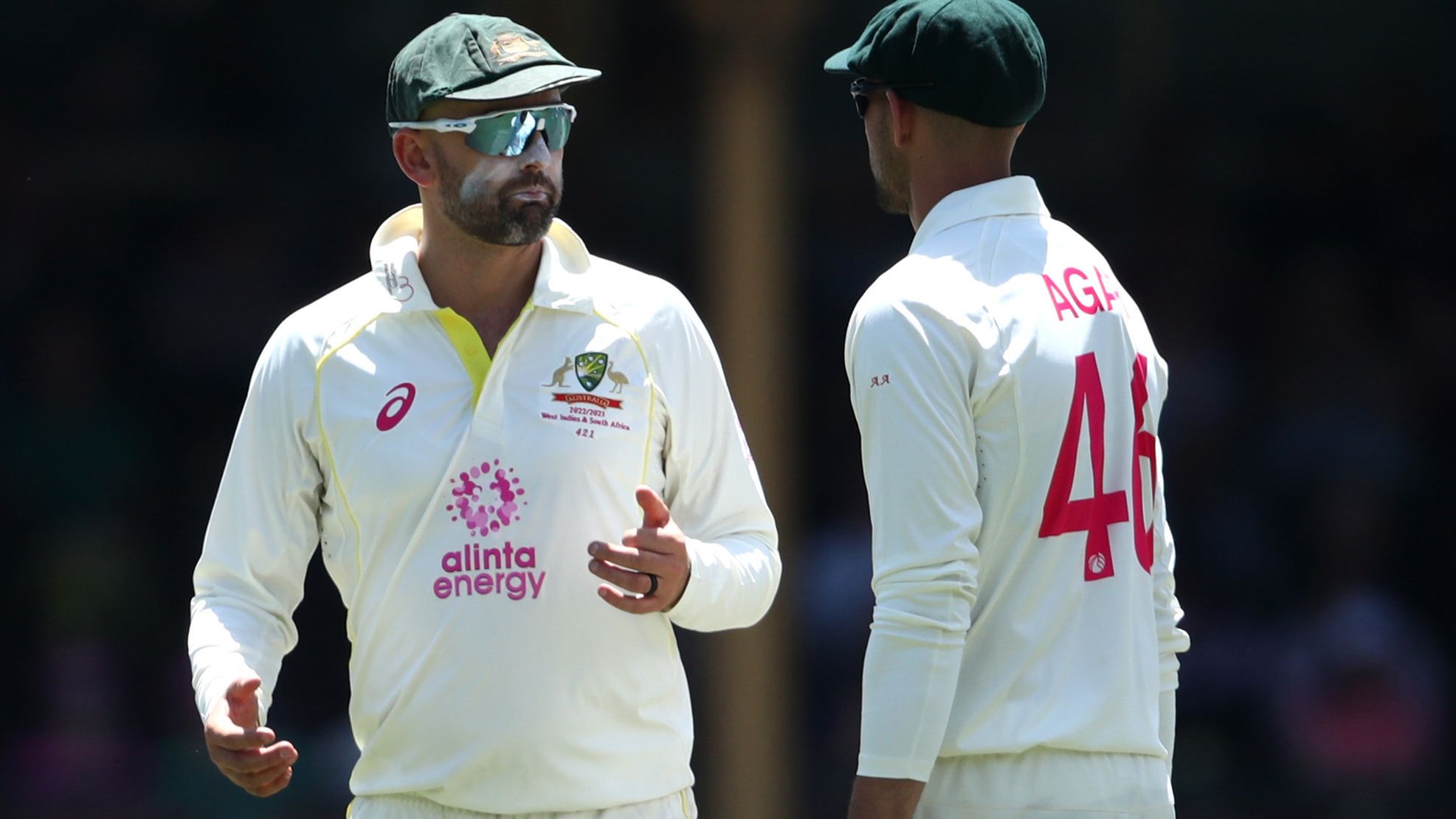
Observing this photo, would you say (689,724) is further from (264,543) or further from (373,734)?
(264,543)

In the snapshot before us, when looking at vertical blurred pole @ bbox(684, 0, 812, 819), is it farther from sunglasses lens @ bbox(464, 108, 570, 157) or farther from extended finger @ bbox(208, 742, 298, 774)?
extended finger @ bbox(208, 742, 298, 774)

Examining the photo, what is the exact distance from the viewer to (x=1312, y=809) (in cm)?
549

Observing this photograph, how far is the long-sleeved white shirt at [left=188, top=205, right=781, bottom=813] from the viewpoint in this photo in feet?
8.28

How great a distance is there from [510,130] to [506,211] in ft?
0.35

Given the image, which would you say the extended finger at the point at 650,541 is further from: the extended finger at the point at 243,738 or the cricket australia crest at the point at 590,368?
the extended finger at the point at 243,738

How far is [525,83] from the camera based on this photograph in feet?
8.57

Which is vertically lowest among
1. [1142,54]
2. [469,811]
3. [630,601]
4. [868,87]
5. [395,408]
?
[469,811]

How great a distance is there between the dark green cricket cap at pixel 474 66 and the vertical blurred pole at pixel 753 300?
215cm

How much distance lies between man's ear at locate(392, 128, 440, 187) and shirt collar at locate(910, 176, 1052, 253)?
2.25 ft

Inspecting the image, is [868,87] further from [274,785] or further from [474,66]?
[274,785]

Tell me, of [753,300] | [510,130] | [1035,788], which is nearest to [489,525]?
[510,130]

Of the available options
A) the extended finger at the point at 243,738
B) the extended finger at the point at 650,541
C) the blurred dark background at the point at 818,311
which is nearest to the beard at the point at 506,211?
the extended finger at the point at 650,541

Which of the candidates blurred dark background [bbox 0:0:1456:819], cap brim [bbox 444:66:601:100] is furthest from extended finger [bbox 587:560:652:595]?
blurred dark background [bbox 0:0:1456:819]

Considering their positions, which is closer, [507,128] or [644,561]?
[644,561]
